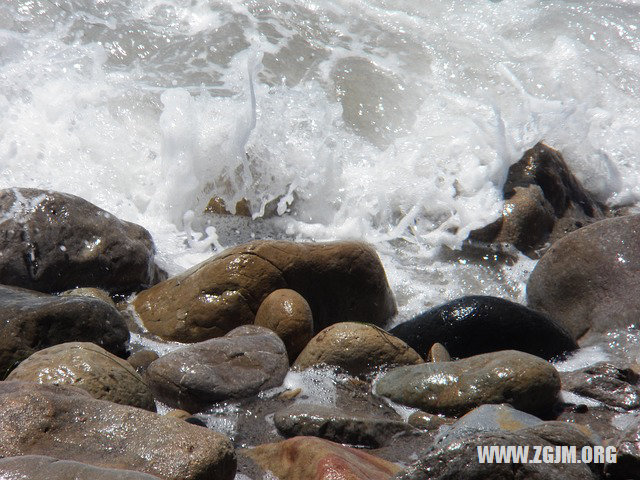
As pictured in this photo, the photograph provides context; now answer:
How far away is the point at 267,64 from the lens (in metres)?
8.28

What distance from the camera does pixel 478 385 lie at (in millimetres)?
3723

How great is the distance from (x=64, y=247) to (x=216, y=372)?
5.58 ft

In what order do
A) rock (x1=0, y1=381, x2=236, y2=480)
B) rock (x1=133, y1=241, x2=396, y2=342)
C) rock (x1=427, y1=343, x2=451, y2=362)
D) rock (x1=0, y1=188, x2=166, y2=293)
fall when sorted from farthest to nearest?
rock (x1=0, y1=188, x2=166, y2=293) → rock (x1=133, y1=241, x2=396, y2=342) → rock (x1=427, y1=343, x2=451, y2=362) → rock (x1=0, y1=381, x2=236, y2=480)

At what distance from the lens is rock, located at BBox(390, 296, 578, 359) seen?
456 centimetres

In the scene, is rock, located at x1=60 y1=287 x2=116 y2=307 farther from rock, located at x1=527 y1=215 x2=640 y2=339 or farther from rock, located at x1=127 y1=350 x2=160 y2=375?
rock, located at x1=527 y1=215 x2=640 y2=339

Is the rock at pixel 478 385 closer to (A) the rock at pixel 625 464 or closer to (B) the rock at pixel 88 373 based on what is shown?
(A) the rock at pixel 625 464

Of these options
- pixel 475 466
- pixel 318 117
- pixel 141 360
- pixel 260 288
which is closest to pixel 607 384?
pixel 260 288

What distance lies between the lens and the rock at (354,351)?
4102 mm

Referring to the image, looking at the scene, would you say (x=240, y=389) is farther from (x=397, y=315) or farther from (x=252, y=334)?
(x=397, y=315)

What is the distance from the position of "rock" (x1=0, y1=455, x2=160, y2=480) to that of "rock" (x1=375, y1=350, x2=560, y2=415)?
1.90 metres

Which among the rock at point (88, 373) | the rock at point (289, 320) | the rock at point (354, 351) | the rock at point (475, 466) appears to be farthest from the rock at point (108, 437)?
the rock at point (289, 320)

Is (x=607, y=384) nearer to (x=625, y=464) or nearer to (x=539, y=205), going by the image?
(x=625, y=464)

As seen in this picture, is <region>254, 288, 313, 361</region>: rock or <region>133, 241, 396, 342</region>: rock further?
<region>133, 241, 396, 342</region>: rock

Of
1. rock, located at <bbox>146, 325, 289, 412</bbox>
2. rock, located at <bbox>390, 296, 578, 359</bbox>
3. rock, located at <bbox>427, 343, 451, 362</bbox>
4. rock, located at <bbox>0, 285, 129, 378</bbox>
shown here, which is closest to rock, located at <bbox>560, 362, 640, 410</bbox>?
rock, located at <bbox>390, 296, 578, 359</bbox>
